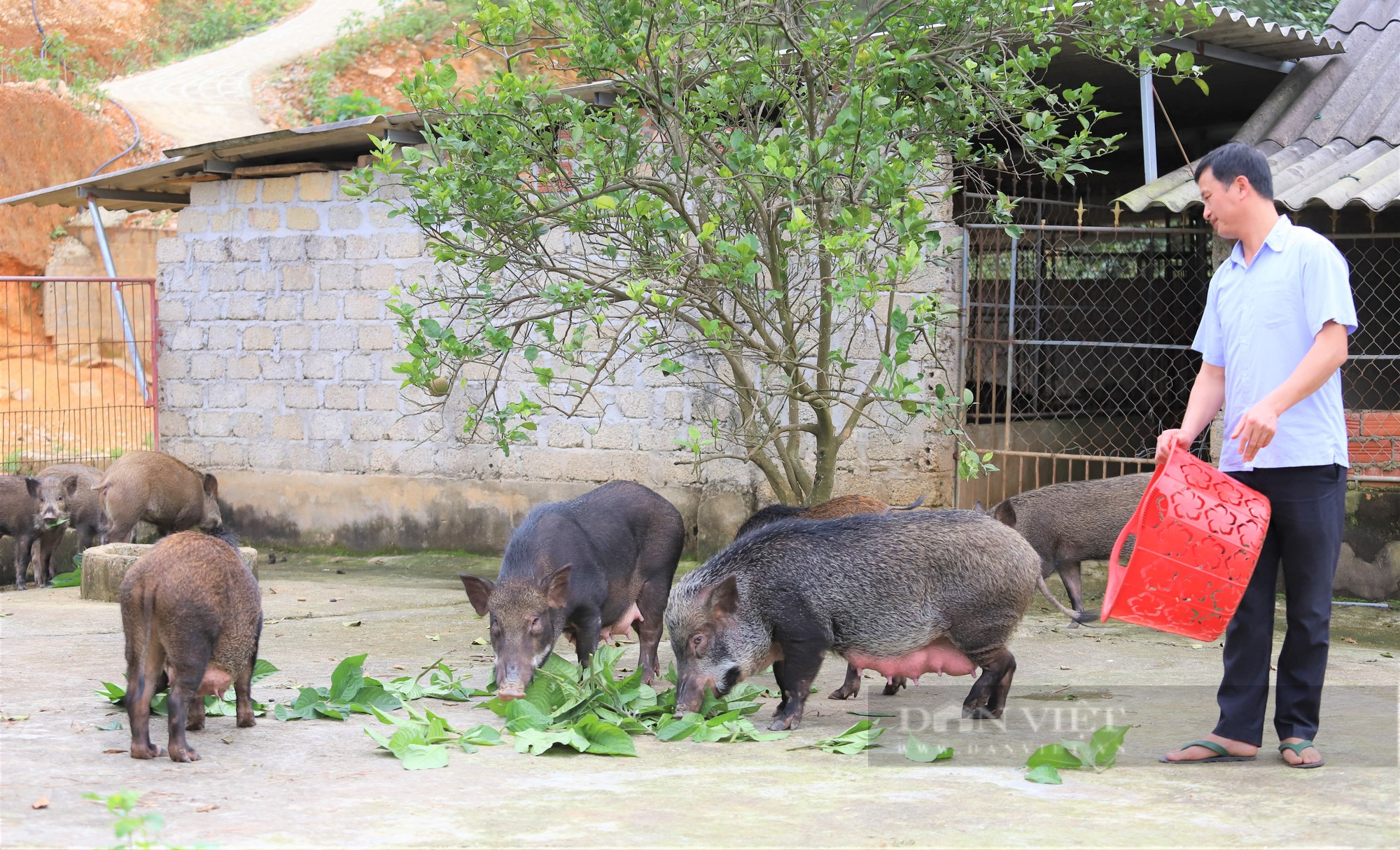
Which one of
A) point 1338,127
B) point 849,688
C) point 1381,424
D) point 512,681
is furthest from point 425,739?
point 1338,127

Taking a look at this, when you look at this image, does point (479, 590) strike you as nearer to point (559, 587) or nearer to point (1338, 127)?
point (559, 587)

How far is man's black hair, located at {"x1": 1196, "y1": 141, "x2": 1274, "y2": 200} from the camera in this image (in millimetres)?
4418

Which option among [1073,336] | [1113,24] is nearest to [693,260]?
[1113,24]

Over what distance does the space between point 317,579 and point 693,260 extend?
4410 millimetres

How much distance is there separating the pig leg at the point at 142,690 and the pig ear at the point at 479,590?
1.19 meters

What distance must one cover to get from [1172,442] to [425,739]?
2.70 metres

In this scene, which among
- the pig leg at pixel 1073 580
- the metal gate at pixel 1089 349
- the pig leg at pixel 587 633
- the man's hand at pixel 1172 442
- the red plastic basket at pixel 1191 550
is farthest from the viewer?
the metal gate at pixel 1089 349

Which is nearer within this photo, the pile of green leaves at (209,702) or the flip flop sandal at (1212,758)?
the flip flop sandal at (1212,758)

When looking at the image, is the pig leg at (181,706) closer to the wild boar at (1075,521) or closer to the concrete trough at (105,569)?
the concrete trough at (105,569)

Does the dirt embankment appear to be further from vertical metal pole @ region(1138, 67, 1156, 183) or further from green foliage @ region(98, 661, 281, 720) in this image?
green foliage @ region(98, 661, 281, 720)

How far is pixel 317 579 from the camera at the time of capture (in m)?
9.52

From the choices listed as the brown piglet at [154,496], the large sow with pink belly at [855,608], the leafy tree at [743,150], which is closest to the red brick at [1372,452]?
the leafy tree at [743,150]

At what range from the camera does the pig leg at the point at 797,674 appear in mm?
5176

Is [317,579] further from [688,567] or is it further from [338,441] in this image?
[688,567]
